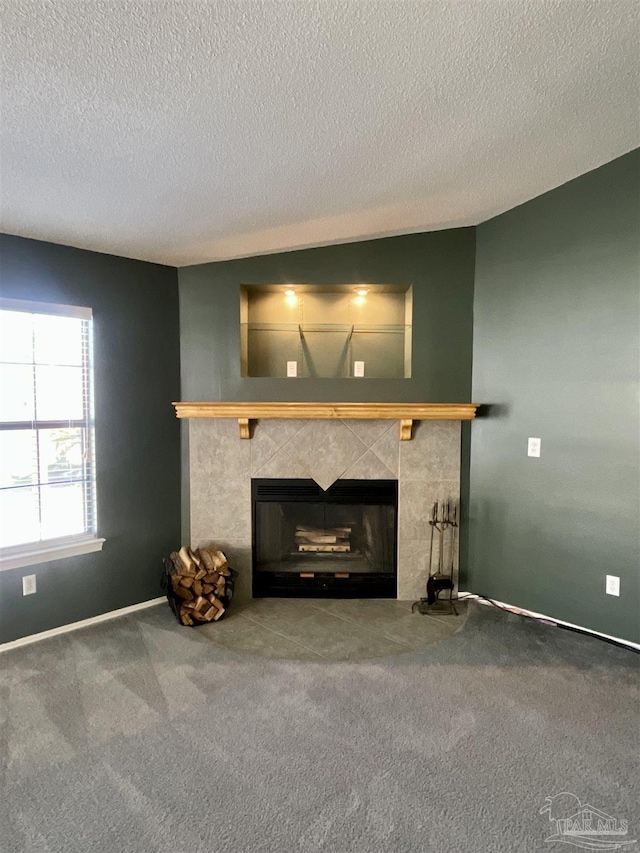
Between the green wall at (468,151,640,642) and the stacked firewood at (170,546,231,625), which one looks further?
the stacked firewood at (170,546,231,625)

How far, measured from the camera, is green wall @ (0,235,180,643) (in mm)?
2617

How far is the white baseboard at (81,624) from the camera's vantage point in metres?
2.54

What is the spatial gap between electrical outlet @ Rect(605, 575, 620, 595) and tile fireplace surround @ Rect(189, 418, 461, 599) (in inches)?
39.0

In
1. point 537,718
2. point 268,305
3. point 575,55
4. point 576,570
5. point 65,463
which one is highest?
point 575,55

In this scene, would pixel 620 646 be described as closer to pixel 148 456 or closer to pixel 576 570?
pixel 576 570

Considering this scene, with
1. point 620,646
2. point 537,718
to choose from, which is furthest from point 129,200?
point 620,646

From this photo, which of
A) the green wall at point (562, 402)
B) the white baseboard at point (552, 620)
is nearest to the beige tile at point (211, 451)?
the green wall at point (562, 402)

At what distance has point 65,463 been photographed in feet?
9.24

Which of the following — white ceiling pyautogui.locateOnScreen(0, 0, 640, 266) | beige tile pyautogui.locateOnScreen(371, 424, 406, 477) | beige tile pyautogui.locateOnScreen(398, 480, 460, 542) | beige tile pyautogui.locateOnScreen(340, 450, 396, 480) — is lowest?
beige tile pyautogui.locateOnScreen(398, 480, 460, 542)

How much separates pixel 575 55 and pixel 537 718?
2.52m

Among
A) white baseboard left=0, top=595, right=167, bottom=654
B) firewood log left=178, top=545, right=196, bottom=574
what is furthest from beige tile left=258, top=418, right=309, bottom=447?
white baseboard left=0, top=595, right=167, bottom=654

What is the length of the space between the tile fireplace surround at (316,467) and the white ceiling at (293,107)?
1362 mm

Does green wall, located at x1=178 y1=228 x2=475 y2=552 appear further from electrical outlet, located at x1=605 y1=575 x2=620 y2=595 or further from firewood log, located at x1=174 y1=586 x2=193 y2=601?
firewood log, located at x1=174 y1=586 x2=193 y2=601

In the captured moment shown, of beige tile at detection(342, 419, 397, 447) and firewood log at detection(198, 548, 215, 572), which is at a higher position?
beige tile at detection(342, 419, 397, 447)
